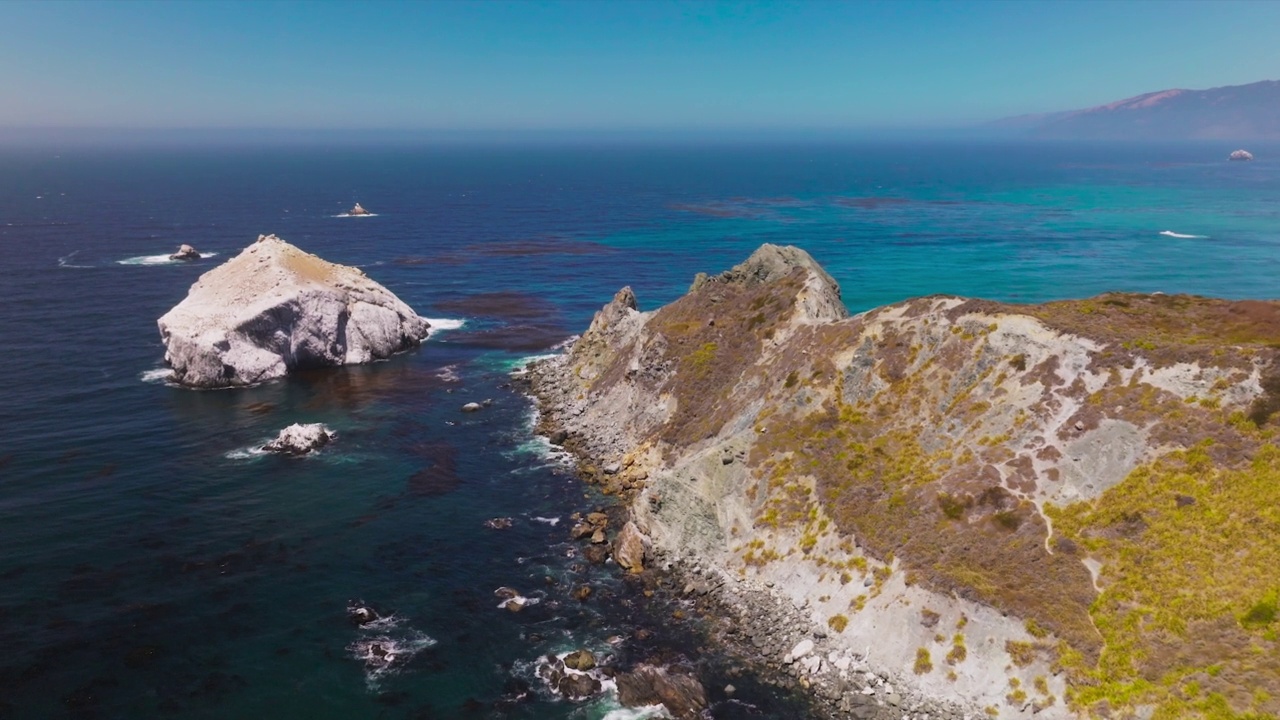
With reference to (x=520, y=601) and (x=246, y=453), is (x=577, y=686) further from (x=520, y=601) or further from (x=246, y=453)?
(x=246, y=453)

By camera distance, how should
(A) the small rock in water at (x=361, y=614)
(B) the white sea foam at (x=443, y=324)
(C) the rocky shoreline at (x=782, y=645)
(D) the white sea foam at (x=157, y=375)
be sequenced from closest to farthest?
(C) the rocky shoreline at (x=782, y=645)
(A) the small rock in water at (x=361, y=614)
(D) the white sea foam at (x=157, y=375)
(B) the white sea foam at (x=443, y=324)

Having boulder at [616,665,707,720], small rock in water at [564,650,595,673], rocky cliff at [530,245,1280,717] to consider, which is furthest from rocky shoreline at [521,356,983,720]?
small rock in water at [564,650,595,673]

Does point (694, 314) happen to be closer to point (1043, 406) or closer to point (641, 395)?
point (641, 395)

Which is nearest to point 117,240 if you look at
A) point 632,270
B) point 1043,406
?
point 632,270

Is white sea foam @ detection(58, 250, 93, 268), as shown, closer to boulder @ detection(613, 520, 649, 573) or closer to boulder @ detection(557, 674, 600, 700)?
boulder @ detection(613, 520, 649, 573)

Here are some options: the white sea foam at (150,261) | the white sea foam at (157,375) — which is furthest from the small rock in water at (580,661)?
the white sea foam at (150,261)

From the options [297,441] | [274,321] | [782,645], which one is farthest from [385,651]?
[274,321]

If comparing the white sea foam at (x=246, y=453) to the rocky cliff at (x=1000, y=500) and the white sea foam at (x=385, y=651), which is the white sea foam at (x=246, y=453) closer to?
the rocky cliff at (x=1000, y=500)
